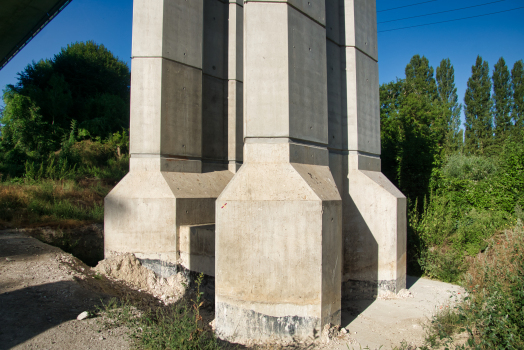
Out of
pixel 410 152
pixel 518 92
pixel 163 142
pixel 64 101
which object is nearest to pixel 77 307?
pixel 163 142

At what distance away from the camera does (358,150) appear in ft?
21.3

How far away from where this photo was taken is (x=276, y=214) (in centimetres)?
Answer: 414

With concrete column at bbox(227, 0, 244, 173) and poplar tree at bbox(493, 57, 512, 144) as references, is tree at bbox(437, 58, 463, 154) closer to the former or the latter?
poplar tree at bbox(493, 57, 512, 144)

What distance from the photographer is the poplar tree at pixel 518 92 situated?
24.6 m

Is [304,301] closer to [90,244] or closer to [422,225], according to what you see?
[422,225]

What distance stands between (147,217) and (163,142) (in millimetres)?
1475

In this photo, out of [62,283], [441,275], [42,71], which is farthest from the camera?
[42,71]

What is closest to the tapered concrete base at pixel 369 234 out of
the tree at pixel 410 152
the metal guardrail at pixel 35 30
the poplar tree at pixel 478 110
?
the tree at pixel 410 152

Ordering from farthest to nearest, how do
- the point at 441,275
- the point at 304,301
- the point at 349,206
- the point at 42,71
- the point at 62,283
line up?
the point at 42,71 < the point at 441,275 < the point at 349,206 < the point at 62,283 < the point at 304,301

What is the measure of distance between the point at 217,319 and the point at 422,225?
19.1 ft

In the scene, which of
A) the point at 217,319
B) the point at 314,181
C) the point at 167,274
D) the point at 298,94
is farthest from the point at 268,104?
the point at 167,274

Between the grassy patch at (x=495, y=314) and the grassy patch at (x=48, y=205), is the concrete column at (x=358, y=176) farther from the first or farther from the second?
the grassy patch at (x=48, y=205)

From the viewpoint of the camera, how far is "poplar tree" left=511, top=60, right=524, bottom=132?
80.8 ft

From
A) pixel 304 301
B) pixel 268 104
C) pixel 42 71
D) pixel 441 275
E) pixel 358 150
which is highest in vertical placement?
pixel 42 71
